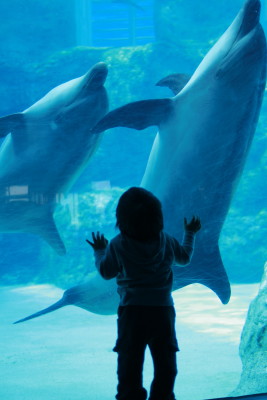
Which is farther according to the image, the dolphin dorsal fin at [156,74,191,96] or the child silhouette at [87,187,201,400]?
the dolphin dorsal fin at [156,74,191,96]

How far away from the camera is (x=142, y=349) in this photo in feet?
7.29

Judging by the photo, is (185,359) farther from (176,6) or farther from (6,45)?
(176,6)

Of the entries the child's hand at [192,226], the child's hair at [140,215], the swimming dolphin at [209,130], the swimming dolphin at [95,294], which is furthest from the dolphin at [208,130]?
the child's hair at [140,215]

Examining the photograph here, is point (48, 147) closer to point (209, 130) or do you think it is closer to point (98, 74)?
point (98, 74)

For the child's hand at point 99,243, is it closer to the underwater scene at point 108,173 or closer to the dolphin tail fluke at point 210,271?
the underwater scene at point 108,173

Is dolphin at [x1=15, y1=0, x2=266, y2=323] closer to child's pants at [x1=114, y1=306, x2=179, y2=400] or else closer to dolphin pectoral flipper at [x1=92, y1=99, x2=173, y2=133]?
dolphin pectoral flipper at [x1=92, y1=99, x2=173, y2=133]

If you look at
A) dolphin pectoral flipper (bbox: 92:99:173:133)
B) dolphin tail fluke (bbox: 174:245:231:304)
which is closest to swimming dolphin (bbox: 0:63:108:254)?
dolphin pectoral flipper (bbox: 92:99:173:133)

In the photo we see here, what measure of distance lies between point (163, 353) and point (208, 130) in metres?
1.96

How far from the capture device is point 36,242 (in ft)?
21.3

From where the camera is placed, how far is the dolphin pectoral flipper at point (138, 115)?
3.34 m

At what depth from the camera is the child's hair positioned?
2152 millimetres

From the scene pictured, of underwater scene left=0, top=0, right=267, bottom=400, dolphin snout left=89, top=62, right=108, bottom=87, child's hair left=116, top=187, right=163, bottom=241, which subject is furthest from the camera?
dolphin snout left=89, top=62, right=108, bottom=87

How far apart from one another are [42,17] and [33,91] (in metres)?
0.98

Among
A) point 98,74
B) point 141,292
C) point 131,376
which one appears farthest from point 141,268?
point 98,74
